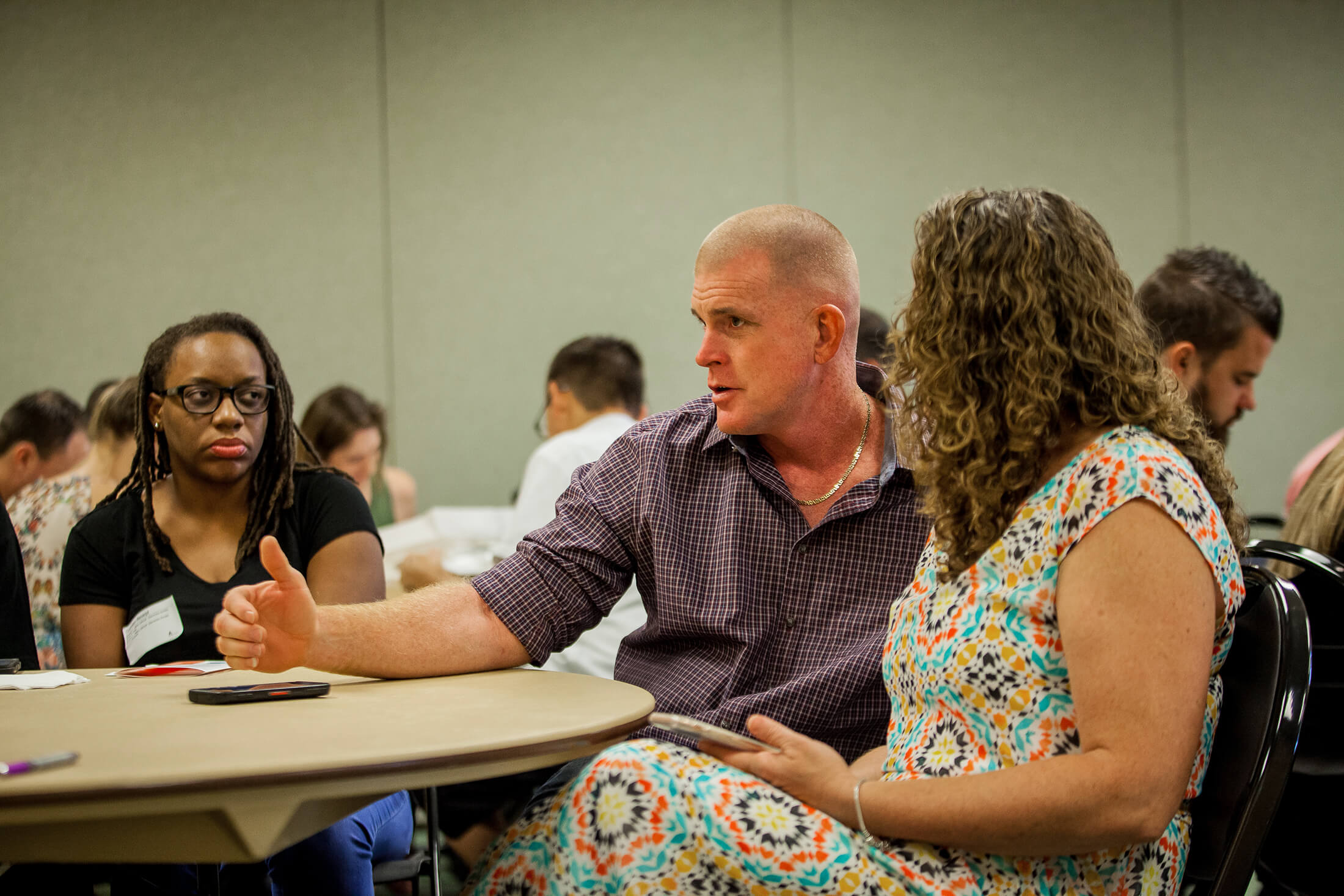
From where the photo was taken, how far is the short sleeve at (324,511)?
2127 mm

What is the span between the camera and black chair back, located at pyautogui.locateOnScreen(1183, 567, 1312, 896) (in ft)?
3.81

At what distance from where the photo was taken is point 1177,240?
5168 mm

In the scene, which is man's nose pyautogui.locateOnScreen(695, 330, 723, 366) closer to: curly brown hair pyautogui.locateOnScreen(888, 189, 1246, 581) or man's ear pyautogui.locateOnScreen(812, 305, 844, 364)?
man's ear pyautogui.locateOnScreen(812, 305, 844, 364)

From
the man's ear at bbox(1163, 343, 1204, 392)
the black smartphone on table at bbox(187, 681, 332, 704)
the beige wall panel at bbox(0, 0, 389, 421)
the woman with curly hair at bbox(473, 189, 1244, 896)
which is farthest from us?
the beige wall panel at bbox(0, 0, 389, 421)

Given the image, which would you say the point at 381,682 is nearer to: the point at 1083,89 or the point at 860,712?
the point at 860,712

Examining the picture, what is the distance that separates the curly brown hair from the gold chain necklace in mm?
506

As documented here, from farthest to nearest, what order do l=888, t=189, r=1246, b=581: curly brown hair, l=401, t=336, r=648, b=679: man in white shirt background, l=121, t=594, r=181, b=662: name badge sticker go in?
l=401, t=336, r=648, b=679: man in white shirt background < l=121, t=594, r=181, b=662: name badge sticker < l=888, t=189, r=1246, b=581: curly brown hair

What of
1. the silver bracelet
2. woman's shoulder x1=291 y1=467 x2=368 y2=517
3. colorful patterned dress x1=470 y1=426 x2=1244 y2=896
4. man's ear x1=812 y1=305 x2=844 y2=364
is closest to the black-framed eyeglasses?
woman's shoulder x1=291 y1=467 x2=368 y2=517

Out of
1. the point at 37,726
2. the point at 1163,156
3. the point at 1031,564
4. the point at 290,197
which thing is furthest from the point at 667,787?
the point at 1163,156

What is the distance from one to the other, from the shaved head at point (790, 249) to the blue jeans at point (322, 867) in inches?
39.9

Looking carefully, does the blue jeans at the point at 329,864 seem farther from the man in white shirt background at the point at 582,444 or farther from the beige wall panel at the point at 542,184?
the beige wall panel at the point at 542,184

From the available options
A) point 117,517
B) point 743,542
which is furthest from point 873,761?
point 117,517

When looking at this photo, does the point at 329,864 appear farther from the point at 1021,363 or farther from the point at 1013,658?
the point at 1021,363

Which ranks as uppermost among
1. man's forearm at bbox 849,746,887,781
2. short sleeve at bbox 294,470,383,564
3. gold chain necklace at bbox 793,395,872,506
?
gold chain necklace at bbox 793,395,872,506
